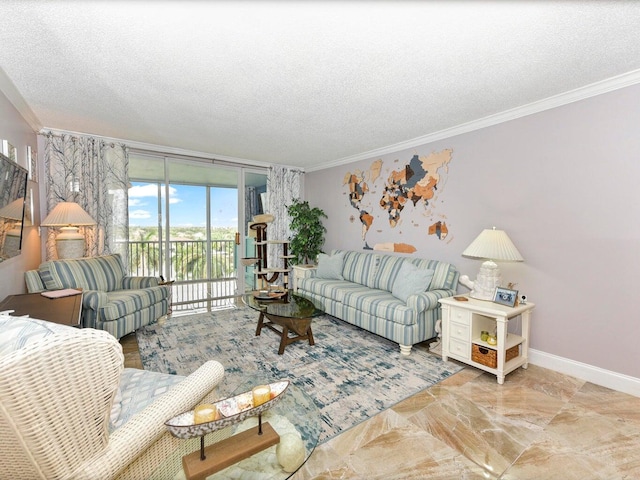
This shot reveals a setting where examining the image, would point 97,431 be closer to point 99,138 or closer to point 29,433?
point 29,433

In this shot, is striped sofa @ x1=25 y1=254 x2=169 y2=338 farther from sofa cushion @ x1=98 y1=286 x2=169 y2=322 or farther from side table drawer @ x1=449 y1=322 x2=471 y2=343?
side table drawer @ x1=449 y1=322 x2=471 y2=343

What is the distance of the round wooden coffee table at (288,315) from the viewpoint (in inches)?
122

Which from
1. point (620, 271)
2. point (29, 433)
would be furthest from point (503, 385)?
point (29, 433)

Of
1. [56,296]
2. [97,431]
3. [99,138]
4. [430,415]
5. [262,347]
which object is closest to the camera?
[97,431]

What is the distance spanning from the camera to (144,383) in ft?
5.43

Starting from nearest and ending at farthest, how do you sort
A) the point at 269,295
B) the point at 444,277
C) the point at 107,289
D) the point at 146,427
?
1. the point at 146,427
2. the point at 444,277
3. the point at 107,289
4. the point at 269,295

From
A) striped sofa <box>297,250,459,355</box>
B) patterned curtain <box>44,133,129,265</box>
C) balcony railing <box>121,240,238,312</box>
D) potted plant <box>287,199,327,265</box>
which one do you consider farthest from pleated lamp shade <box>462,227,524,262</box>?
patterned curtain <box>44,133,129,265</box>

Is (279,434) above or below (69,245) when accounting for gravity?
below

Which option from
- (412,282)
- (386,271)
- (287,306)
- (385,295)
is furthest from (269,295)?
(412,282)

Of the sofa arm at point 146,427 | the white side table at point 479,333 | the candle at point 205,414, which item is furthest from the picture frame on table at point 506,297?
the candle at point 205,414

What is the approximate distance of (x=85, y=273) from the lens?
134 inches

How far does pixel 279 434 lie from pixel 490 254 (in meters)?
2.41

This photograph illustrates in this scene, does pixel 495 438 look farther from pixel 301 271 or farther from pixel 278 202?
pixel 278 202

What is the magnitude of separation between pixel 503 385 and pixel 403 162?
285cm
